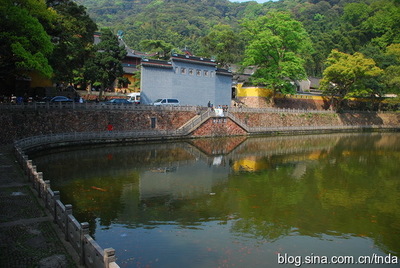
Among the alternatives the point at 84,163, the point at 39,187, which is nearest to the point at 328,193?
the point at 39,187

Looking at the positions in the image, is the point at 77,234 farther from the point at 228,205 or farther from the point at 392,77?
the point at 392,77

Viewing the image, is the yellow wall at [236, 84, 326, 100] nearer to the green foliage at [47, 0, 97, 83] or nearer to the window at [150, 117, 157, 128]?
the window at [150, 117, 157, 128]

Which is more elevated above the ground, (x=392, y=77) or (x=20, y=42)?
(x=392, y=77)

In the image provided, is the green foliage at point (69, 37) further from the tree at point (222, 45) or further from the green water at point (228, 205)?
the tree at point (222, 45)

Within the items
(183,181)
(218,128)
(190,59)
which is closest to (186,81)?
(190,59)

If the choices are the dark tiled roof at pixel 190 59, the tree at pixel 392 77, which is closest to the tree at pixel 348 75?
the tree at pixel 392 77

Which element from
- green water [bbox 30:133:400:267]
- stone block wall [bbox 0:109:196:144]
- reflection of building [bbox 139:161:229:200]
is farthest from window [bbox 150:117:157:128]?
reflection of building [bbox 139:161:229:200]

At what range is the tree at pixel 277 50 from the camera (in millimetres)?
50062

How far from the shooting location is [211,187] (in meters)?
20.1

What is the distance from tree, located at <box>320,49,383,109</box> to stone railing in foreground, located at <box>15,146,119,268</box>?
174 feet

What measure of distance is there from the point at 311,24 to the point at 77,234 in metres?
116

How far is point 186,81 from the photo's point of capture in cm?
4584

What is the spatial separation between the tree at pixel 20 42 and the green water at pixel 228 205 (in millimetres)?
7221

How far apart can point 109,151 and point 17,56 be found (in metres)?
11.0
